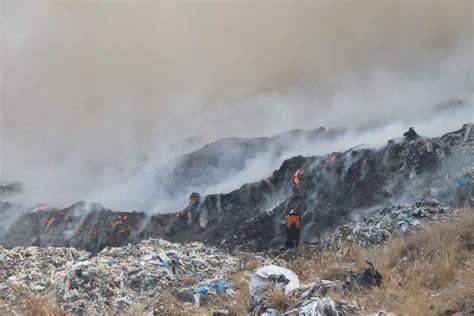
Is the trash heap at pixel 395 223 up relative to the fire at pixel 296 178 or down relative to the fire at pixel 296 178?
down

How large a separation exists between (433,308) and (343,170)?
1117 inches

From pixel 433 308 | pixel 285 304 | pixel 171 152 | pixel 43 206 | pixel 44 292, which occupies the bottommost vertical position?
pixel 433 308

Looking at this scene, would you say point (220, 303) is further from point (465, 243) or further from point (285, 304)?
point (465, 243)

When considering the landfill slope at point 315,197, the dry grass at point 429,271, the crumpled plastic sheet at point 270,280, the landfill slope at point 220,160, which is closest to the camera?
the dry grass at point 429,271

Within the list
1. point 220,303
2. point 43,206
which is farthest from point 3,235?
point 220,303

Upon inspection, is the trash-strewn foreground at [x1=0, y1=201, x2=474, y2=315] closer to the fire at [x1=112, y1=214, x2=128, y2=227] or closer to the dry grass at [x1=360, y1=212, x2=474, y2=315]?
the dry grass at [x1=360, y1=212, x2=474, y2=315]

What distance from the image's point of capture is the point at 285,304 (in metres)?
4.88

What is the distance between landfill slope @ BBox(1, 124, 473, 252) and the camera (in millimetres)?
25203

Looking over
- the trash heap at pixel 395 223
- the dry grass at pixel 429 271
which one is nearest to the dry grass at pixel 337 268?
the dry grass at pixel 429 271

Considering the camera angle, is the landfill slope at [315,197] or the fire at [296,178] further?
the fire at [296,178]

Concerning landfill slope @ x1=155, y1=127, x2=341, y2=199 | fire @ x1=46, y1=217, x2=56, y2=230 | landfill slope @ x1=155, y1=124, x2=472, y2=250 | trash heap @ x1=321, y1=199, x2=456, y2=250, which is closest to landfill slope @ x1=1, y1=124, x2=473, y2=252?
landfill slope @ x1=155, y1=124, x2=472, y2=250

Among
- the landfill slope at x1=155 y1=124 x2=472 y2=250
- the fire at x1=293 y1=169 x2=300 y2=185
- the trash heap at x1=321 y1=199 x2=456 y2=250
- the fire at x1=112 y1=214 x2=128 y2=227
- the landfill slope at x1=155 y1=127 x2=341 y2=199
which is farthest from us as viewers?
the landfill slope at x1=155 y1=127 x2=341 y2=199

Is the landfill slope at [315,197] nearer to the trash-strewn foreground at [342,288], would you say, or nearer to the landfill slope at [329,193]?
the landfill slope at [329,193]

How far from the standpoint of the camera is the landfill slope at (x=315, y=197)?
2520 centimetres
